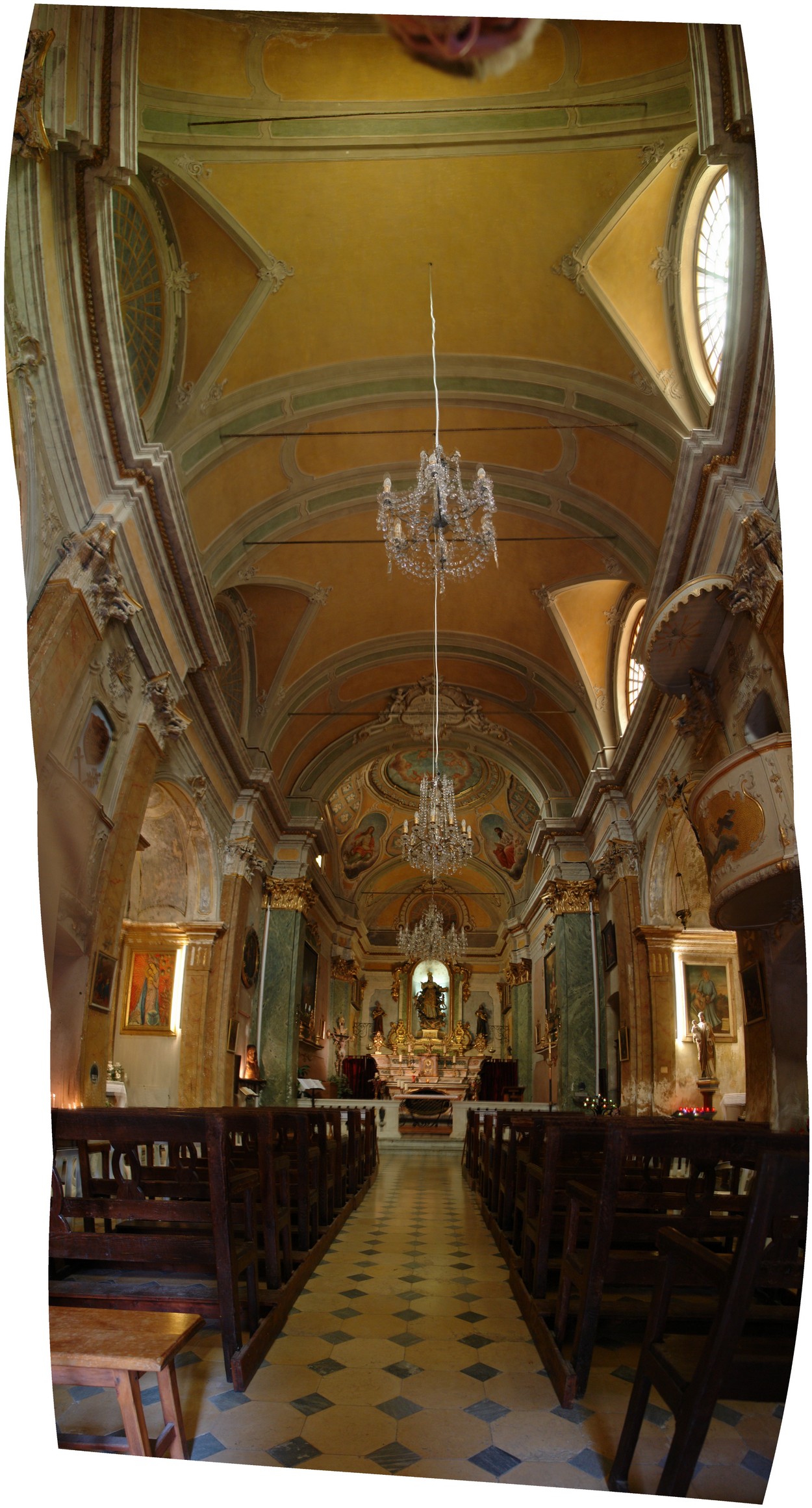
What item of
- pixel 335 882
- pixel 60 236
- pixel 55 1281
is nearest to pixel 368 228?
pixel 60 236

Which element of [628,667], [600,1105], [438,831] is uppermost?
[628,667]

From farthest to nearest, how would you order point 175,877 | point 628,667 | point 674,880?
point 628,667
point 175,877
point 674,880

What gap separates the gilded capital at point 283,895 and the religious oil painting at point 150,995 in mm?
3712

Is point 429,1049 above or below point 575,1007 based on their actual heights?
below

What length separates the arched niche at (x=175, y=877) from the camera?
13.6 m

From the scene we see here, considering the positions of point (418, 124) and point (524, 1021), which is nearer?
point (418, 124)

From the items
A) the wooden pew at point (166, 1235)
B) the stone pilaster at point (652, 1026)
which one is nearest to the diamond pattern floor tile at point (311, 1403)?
the wooden pew at point (166, 1235)

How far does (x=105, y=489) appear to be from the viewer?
25.7 ft

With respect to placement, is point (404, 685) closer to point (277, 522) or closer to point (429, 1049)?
point (277, 522)

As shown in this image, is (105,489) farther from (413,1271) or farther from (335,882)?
(335,882)

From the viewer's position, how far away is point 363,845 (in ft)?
85.6

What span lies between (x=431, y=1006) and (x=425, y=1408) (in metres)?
28.5

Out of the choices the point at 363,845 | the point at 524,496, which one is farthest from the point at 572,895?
the point at 363,845

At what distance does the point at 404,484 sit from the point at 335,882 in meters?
14.6
